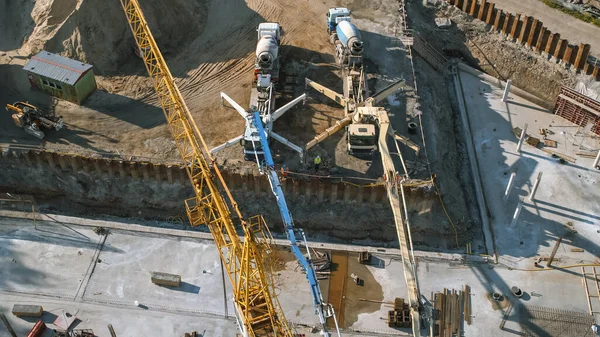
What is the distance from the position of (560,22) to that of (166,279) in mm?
36128

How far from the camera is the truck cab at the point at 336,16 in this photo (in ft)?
173

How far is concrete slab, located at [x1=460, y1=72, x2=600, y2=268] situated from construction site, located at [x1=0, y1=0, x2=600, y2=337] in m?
0.13

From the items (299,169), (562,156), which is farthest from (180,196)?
(562,156)

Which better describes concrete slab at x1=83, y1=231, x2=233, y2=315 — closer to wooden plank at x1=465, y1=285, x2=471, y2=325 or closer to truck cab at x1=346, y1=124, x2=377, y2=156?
truck cab at x1=346, y1=124, x2=377, y2=156

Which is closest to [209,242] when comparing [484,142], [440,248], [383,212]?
[383,212]

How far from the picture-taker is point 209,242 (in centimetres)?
4341

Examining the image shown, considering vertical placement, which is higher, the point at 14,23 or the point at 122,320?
the point at 14,23

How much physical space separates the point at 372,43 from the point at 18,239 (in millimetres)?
29031

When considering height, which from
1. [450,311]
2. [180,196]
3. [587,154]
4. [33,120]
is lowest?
[450,311]

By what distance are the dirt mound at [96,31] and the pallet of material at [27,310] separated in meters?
19.0

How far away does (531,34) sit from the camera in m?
53.2

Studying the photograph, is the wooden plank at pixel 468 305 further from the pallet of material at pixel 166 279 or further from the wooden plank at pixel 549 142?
the pallet of material at pixel 166 279

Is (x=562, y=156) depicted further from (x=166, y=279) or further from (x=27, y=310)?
(x=27, y=310)

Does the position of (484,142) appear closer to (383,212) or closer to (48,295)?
(383,212)
